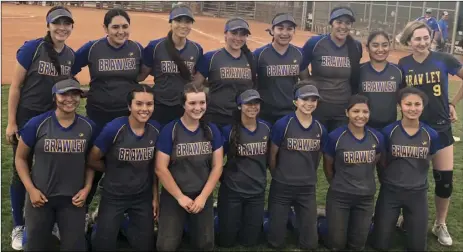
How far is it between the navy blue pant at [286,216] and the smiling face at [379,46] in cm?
142

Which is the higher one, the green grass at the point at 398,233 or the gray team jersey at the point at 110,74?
the gray team jersey at the point at 110,74

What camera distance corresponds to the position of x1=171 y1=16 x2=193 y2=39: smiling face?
468cm

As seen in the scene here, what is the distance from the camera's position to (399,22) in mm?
25312

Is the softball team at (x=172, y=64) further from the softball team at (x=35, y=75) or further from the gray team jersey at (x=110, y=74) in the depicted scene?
the softball team at (x=35, y=75)

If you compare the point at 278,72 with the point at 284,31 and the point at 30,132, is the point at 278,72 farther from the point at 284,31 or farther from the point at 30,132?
the point at 30,132

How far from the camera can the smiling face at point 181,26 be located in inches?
184

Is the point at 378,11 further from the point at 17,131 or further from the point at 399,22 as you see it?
the point at 17,131

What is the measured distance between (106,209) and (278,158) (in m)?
1.63

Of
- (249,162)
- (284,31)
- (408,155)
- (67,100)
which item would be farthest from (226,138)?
(408,155)

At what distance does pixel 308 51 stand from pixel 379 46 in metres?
0.71

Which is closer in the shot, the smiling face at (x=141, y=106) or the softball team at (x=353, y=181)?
the smiling face at (x=141, y=106)

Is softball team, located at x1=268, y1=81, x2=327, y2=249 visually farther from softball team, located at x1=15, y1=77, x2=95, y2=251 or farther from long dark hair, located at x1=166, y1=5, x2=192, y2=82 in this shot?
softball team, located at x1=15, y1=77, x2=95, y2=251

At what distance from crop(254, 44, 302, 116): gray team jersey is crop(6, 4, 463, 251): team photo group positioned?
14mm

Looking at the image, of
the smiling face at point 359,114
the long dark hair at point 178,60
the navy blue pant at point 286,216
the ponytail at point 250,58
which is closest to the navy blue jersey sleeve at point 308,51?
the ponytail at point 250,58
